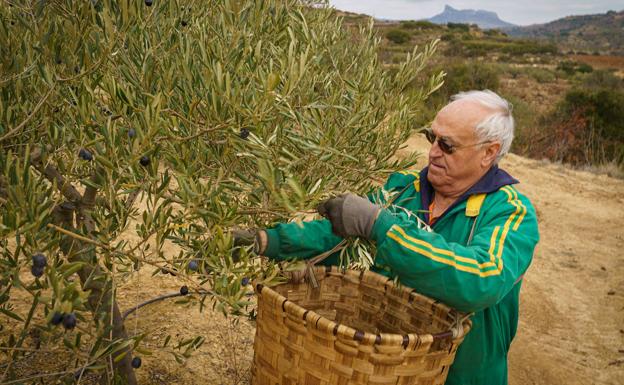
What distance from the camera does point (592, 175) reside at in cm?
1122

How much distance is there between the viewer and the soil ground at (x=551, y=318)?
12.0ft

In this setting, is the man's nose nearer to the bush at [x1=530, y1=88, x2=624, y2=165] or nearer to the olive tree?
the olive tree

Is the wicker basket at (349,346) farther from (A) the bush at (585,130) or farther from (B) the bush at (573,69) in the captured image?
(B) the bush at (573,69)

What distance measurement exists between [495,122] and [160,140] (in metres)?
1.64

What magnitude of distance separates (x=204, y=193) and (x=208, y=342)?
257cm

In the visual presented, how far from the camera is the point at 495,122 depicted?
2.59 metres

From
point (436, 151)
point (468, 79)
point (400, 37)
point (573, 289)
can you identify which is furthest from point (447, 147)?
point (400, 37)

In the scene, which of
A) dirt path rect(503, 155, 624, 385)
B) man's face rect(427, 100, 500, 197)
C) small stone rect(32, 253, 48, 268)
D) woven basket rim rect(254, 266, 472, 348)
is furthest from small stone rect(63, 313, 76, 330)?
dirt path rect(503, 155, 624, 385)

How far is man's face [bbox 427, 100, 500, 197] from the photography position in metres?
2.55

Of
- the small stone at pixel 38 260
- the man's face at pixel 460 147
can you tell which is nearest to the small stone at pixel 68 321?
the small stone at pixel 38 260

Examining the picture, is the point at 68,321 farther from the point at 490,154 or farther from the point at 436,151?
the point at 490,154

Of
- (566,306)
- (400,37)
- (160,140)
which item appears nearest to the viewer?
(160,140)

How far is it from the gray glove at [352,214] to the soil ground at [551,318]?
2.23 feet

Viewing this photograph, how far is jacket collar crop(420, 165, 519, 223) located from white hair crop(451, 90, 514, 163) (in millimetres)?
112
